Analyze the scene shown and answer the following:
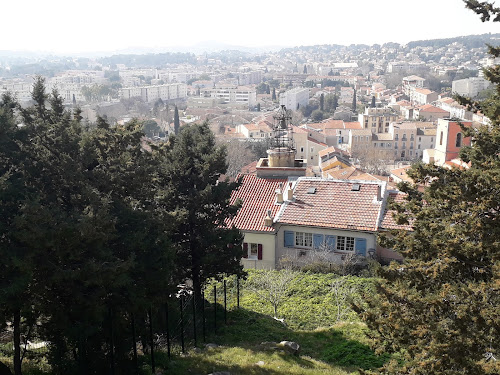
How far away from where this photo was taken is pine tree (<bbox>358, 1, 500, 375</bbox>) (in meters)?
7.17

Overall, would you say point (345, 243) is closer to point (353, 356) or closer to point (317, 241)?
point (317, 241)

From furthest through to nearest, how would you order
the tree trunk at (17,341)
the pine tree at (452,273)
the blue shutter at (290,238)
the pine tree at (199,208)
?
the blue shutter at (290,238)
the pine tree at (199,208)
the tree trunk at (17,341)
the pine tree at (452,273)

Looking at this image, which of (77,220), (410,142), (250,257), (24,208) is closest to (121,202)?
(77,220)

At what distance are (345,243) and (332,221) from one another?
3.44ft

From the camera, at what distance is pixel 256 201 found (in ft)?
75.8

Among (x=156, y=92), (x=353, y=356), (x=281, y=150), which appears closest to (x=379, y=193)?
(x=281, y=150)

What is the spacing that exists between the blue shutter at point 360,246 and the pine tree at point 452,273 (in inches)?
440

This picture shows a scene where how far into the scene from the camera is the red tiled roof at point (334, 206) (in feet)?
67.8

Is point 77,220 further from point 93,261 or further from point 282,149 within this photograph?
point 282,149

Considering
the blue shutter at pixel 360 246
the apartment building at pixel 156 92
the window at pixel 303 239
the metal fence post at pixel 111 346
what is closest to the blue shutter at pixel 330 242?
the window at pixel 303 239

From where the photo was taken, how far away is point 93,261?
888 centimetres

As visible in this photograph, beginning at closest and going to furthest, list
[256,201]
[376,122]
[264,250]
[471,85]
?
[264,250] < [256,201] < [376,122] < [471,85]

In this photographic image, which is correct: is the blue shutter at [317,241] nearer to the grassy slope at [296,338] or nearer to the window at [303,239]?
the window at [303,239]

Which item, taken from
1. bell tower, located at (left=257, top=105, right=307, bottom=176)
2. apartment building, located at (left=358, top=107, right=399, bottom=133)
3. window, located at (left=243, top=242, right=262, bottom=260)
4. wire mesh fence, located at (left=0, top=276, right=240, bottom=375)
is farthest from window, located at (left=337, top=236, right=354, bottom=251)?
apartment building, located at (left=358, top=107, right=399, bottom=133)
